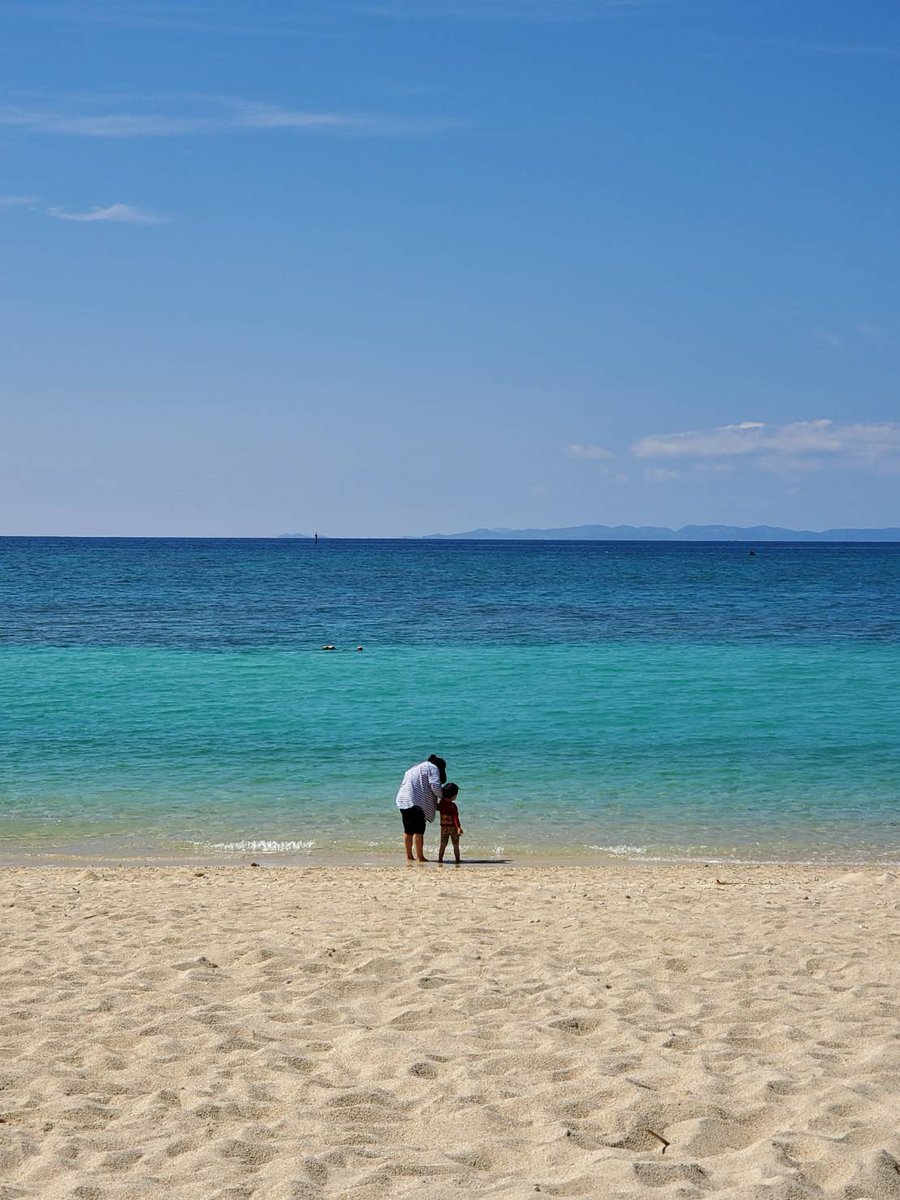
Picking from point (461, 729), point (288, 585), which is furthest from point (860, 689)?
point (288, 585)

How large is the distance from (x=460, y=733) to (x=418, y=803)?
316 inches

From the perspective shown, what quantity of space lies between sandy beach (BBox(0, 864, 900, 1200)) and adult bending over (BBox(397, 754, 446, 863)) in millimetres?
3275

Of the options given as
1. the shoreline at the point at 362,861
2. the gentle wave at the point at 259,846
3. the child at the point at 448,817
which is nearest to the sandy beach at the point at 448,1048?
the shoreline at the point at 362,861

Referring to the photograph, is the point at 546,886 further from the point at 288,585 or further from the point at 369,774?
the point at 288,585

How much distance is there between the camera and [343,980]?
7.30 metres

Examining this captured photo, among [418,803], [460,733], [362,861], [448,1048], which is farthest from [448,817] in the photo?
[460,733]

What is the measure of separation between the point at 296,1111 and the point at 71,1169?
106cm

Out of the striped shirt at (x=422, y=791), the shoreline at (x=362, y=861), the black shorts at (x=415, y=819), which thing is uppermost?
the striped shirt at (x=422, y=791)

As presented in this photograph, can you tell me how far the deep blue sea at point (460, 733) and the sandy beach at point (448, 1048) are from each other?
4.66 meters

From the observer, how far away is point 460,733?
21406 mm

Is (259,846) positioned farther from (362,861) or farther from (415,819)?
(415,819)

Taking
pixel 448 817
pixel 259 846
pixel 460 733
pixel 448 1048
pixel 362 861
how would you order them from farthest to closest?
pixel 460 733 → pixel 259 846 → pixel 362 861 → pixel 448 817 → pixel 448 1048

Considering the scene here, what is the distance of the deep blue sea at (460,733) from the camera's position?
14.7 meters

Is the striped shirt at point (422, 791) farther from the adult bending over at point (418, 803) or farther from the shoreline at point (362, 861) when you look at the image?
the shoreline at point (362, 861)
